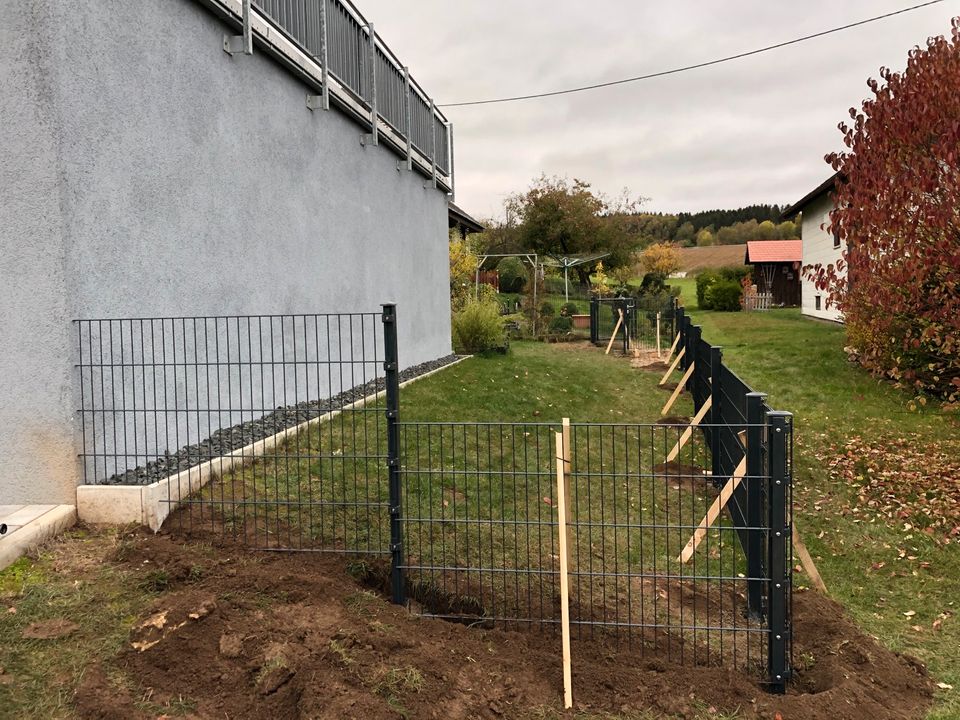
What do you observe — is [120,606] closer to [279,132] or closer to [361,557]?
[361,557]

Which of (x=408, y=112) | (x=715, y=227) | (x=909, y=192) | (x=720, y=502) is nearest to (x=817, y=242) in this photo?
(x=408, y=112)

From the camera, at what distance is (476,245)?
118 ft

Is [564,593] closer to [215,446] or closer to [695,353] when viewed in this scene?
[215,446]

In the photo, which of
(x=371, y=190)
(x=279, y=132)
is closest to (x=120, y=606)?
(x=279, y=132)

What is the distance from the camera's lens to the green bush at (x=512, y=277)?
A: 38.2 m

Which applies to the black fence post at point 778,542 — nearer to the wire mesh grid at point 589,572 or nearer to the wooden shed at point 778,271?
the wire mesh grid at point 589,572

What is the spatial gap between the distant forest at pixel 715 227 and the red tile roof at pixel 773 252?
→ 11.0 m

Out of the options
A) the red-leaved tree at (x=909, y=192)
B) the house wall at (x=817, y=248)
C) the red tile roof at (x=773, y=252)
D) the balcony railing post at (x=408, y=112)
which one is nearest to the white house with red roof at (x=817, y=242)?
the house wall at (x=817, y=248)

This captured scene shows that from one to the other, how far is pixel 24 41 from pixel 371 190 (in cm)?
690

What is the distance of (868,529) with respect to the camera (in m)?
7.01

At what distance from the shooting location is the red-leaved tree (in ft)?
21.8

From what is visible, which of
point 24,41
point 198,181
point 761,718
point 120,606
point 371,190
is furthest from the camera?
point 371,190

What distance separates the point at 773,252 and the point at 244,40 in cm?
3607

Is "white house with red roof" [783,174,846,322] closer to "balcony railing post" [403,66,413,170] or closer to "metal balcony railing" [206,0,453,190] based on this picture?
"metal balcony railing" [206,0,453,190]
